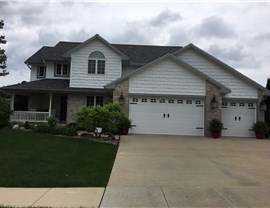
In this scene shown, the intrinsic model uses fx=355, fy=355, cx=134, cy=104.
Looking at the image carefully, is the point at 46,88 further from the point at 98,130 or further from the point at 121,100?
the point at 98,130

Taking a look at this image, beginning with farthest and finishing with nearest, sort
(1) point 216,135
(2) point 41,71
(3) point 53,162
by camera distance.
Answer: (2) point 41,71 → (1) point 216,135 → (3) point 53,162

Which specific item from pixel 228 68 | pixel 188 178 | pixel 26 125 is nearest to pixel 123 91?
pixel 26 125

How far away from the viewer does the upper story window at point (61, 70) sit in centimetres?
2907

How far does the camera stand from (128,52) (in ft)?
100

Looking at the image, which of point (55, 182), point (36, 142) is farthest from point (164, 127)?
point (55, 182)

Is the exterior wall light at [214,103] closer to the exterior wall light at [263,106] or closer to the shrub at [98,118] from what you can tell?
the exterior wall light at [263,106]

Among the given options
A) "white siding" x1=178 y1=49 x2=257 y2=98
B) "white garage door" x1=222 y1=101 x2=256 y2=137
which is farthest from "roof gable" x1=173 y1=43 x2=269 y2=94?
"white garage door" x1=222 y1=101 x2=256 y2=137

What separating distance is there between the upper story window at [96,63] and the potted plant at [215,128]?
9125 mm

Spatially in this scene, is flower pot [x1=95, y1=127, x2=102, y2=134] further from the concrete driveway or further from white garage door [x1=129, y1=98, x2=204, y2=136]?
white garage door [x1=129, y1=98, x2=204, y2=136]

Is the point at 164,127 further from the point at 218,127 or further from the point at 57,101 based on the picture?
the point at 57,101

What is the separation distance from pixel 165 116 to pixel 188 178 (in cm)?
1407

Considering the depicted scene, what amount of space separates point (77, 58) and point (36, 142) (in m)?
11.0

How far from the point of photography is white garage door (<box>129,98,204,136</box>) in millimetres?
23906

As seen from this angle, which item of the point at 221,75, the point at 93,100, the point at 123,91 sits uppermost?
the point at 221,75
